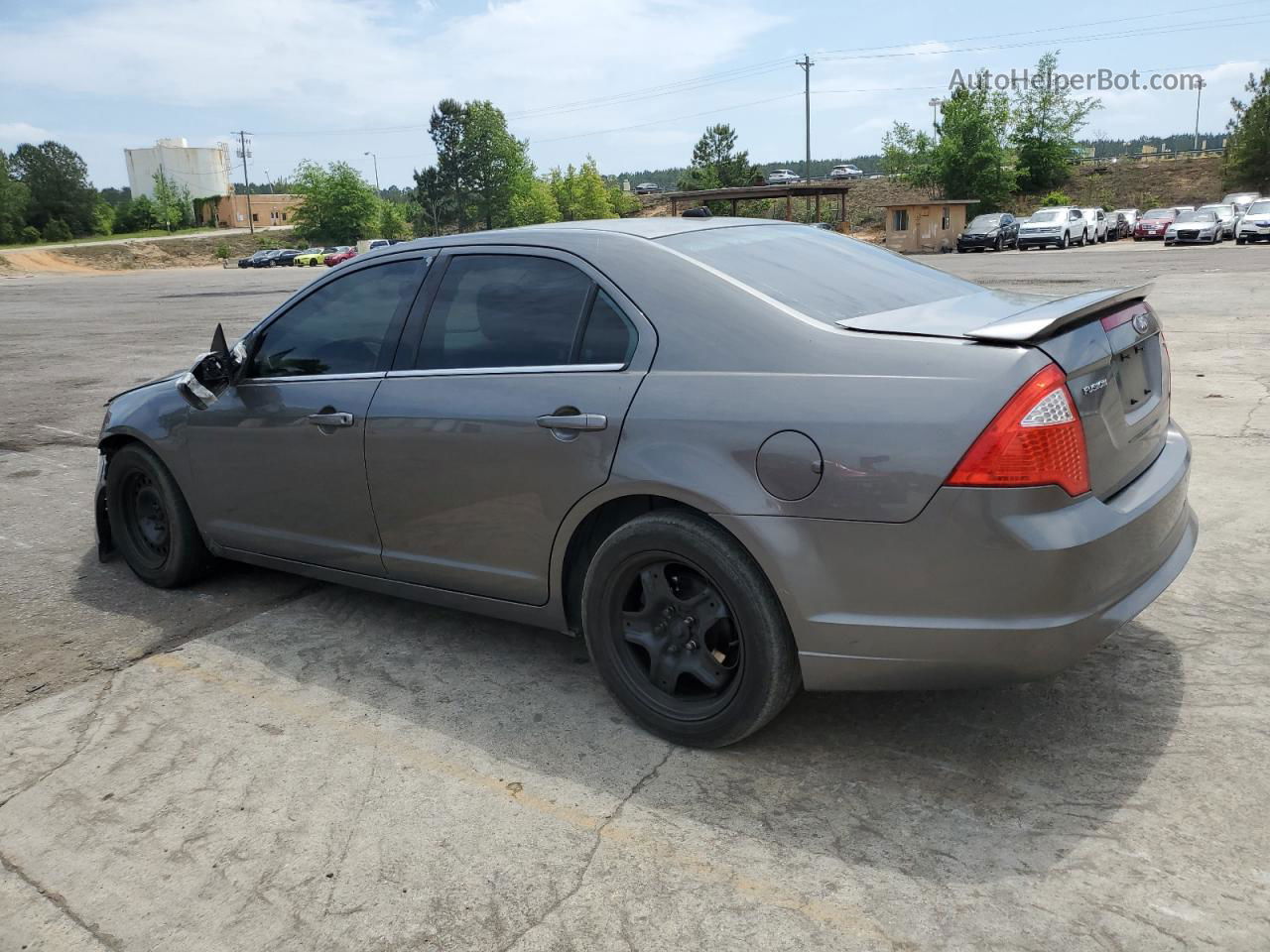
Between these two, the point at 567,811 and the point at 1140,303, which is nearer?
the point at 567,811

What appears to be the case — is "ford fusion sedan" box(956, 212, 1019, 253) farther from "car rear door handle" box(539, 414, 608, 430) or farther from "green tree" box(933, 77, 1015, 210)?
"car rear door handle" box(539, 414, 608, 430)

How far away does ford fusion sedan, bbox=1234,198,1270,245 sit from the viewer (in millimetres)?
36125

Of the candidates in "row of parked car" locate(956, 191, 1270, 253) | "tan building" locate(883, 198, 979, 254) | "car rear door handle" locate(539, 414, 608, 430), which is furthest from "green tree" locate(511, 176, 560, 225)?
"car rear door handle" locate(539, 414, 608, 430)

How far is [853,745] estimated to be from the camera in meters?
3.23

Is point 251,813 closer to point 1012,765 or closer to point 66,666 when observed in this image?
point 66,666

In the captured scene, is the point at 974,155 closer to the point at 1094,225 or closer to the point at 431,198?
the point at 1094,225

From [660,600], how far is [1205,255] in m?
32.1

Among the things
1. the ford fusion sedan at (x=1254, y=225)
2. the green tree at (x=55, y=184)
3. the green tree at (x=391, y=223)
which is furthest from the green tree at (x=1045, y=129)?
the green tree at (x=55, y=184)

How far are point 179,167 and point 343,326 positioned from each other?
15775cm

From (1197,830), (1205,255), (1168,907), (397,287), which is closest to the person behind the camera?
(1168,907)

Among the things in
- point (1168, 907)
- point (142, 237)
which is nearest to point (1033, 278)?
point (1168, 907)

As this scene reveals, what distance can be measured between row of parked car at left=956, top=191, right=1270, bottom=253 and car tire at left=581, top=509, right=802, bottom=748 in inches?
1591

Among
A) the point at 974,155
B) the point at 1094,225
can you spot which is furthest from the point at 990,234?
the point at 974,155

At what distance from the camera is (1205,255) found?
2989 cm
